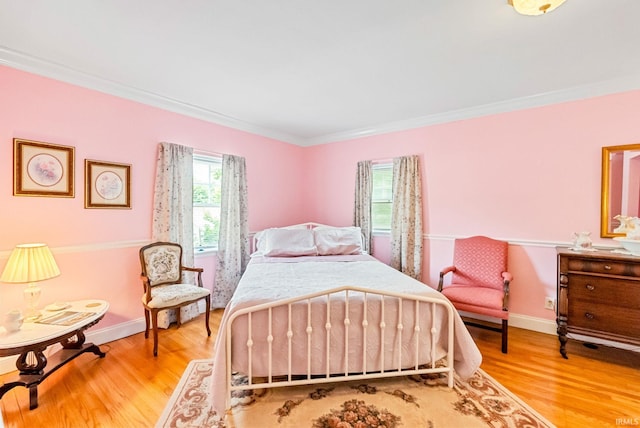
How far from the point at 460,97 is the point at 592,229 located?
6.14ft

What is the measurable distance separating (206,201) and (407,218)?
269 centimetres

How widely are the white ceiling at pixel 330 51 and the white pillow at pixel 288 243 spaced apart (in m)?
1.56

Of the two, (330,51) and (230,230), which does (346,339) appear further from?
(230,230)

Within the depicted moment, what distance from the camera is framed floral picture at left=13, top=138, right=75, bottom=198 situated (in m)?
2.28

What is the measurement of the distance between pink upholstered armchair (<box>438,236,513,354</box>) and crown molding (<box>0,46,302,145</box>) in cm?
328

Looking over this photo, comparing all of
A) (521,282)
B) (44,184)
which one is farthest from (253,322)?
(521,282)

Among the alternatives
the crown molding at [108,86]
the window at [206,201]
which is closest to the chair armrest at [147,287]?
the window at [206,201]

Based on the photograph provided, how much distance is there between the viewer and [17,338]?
6.02 ft

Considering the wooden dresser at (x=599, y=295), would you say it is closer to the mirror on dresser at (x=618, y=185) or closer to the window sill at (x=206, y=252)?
the mirror on dresser at (x=618, y=185)

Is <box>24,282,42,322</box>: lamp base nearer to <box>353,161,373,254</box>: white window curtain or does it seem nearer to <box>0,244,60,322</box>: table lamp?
<box>0,244,60,322</box>: table lamp

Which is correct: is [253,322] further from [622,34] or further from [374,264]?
[622,34]

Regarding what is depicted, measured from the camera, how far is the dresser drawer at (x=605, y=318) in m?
2.29

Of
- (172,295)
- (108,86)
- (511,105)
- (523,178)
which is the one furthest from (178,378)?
(511,105)

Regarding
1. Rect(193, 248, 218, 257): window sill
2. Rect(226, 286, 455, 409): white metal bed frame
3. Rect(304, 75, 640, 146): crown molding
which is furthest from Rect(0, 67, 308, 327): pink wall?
Rect(304, 75, 640, 146): crown molding
